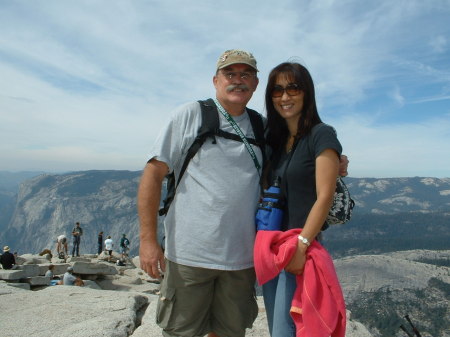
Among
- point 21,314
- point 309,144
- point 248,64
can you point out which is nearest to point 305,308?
point 309,144

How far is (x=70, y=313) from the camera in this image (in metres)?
7.87

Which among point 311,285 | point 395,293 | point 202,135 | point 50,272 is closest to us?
point 311,285

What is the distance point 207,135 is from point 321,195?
1534 mm

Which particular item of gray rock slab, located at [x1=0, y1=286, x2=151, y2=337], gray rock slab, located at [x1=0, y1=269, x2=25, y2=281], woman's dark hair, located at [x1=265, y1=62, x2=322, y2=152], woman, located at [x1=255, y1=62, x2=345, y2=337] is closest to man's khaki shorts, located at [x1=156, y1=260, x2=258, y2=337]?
woman, located at [x1=255, y1=62, x2=345, y2=337]

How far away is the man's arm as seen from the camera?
4277 millimetres

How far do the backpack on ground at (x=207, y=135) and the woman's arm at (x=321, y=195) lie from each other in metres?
0.99

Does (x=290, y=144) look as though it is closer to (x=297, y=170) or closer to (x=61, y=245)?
(x=297, y=170)

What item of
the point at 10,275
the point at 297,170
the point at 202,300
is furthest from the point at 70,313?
the point at 10,275

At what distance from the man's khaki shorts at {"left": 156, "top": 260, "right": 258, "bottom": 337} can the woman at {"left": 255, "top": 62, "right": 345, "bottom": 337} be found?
43 centimetres

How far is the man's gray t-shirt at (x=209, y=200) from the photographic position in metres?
4.24

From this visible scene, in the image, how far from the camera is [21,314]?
26.2 ft

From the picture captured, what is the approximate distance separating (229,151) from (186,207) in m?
0.86

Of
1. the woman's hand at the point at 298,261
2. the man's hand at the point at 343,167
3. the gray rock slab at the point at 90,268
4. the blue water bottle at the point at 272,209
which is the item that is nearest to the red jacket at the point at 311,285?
the woman's hand at the point at 298,261

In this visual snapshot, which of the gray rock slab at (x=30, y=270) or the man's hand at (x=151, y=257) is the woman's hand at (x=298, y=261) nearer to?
the man's hand at (x=151, y=257)
